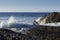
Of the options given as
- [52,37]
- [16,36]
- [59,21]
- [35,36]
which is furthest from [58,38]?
[59,21]

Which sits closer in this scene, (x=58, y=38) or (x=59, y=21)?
(x=58, y=38)

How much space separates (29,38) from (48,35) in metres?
1.17

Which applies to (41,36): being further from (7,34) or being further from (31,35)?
(7,34)

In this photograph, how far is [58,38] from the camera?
438 inches

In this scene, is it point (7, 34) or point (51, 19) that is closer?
point (7, 34)

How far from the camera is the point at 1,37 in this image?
432 inches

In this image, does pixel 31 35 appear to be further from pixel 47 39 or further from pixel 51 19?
pixel 51 19

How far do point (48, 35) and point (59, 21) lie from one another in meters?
11.8

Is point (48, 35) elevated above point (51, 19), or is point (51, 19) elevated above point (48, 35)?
point (48, 35)

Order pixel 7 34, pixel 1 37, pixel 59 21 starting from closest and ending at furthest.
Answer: pixel 1 37 < pixel 7 34 < pixel 59 21

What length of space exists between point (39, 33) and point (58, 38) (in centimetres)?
139

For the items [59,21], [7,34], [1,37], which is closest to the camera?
[1,37]

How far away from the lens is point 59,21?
23516 millimetres

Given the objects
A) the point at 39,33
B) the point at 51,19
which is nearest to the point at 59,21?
the point at 51,19
